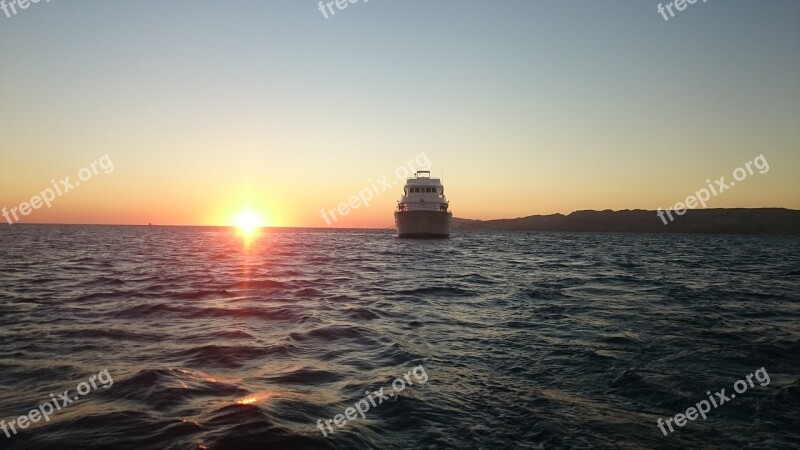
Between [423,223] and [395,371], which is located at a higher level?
[423,223]

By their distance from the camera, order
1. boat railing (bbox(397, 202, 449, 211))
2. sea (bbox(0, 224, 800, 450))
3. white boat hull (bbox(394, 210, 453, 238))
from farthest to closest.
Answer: boat railing (bbox(397, 202, 449, 211)) → white boat hull (bbox(394, 210, 453, 238)) → sea (bbox(0, 224, 800, 450))

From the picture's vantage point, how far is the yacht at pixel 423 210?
59469 mm

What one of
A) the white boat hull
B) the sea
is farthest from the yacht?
the sea

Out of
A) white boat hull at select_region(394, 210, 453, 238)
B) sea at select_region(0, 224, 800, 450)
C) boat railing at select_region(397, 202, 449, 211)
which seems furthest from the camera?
boat railing at select_region(397, 202, 449, 211)

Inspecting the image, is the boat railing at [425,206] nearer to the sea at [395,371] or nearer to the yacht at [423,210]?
the yacht at [423,210]

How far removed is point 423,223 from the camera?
60094 millimetres

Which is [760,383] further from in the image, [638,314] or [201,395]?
[201,395]

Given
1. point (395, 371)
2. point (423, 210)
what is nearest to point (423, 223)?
point (423, 210)

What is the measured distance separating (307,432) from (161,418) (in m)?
1.70

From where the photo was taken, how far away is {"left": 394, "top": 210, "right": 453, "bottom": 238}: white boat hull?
59.1m

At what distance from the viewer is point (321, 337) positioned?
9383 mm

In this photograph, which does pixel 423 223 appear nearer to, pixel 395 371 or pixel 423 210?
pixel 423 210

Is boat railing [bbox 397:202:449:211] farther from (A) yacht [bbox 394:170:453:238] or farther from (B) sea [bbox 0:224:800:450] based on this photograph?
(B) sea [bbox 0:224:800:450]

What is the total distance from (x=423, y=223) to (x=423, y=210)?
2.15 metres
